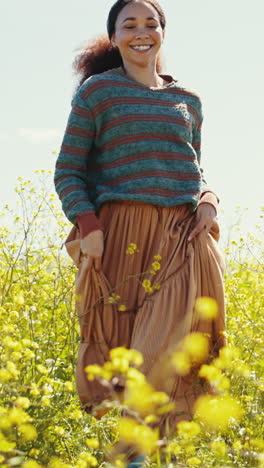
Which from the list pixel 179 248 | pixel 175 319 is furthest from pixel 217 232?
pixel 175 319

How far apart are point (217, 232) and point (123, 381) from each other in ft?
2.58

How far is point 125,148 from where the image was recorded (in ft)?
12.3

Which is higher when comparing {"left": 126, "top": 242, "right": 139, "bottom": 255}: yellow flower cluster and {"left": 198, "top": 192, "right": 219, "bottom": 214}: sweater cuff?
{"left": 198, "top": 192, "right": 219, "bottom": 214}: sweater cuff

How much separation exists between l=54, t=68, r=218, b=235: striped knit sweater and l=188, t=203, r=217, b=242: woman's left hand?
0.12ft

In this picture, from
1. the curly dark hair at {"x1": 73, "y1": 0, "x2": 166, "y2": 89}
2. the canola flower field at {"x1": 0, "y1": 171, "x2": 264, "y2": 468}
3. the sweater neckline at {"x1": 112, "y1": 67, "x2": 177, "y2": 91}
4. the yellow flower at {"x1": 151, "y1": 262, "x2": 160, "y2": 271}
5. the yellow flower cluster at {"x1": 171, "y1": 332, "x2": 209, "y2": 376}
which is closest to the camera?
the canola flower field at {"x1": 0, "y1": 171, "x2": 264, "y2": 468}

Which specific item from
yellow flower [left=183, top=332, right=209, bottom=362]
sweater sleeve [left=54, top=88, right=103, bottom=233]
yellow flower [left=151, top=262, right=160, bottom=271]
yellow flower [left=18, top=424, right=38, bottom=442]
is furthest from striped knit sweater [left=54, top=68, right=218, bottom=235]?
yellow flower [left=18, top=424, right=38, bottom=442]

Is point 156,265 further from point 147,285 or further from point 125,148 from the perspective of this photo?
point 125,148

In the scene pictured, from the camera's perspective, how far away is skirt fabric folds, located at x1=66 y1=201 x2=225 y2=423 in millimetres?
3635

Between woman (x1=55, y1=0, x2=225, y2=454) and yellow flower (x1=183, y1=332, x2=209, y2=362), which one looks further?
woman (x1=55, y1=0, x2=225, y2=454)

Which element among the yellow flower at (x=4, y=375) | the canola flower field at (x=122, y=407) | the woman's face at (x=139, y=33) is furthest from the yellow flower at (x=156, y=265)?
the yellow flower at (x=4, y=375)

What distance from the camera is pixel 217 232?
154 inches

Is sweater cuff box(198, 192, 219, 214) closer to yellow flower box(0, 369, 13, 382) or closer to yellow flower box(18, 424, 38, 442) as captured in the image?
yellow flower box(18, 424, 38, 442)

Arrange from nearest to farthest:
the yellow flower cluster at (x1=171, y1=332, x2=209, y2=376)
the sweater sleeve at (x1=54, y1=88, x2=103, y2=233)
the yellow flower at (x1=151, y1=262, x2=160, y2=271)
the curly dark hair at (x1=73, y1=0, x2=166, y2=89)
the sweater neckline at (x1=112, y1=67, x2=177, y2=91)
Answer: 1. the yellow flower cluster at (x1=171, y1=332, x2=209, y2=376)
2. the yellow flower at (x1=151, y1=262, x2=160, y2=271)
3. the sweater sleeve at (x1=54, y1=88, x2=103, y2=233)
4. the sweater neckline at (x1=112, y1=67, x2=177, y2=91)
5. the curly dark hair at (x1=73, y1=0, x2=166, y2=89)

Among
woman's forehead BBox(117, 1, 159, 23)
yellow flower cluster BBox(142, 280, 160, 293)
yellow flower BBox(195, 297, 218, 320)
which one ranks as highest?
woman's forehead BBox(117, 1, 159, 23)
